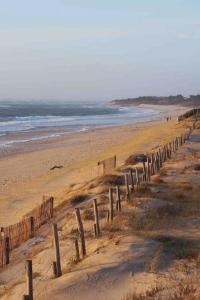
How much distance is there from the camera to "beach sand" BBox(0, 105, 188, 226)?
2378 cm

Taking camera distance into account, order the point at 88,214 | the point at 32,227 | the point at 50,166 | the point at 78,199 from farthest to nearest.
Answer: the point at 50,166, the point at 78,199, the point at 88,214, the point at 32,227

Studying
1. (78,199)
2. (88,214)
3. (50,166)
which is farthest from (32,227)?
(50,166)

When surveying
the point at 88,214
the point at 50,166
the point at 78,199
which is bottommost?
the point at 50,166

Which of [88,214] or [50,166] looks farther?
[50,166]

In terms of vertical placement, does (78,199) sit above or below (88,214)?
below

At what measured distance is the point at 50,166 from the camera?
35.9m

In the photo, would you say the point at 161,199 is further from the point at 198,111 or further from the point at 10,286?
the point at 198,111

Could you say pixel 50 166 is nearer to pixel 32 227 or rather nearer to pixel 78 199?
pixel 78 199

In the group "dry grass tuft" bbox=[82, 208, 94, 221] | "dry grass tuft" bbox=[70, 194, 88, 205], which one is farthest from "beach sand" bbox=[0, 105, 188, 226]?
"dry grass tuft" bbox=[82, 208, 94, 221]

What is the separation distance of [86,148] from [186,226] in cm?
3092

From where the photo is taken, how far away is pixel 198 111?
72875 mm

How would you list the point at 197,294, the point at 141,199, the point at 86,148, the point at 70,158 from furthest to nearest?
the point at 86,148, the point at 70,158, the point at 141,199, the point at 197,294

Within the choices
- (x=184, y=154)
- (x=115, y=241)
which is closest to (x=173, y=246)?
(x=115, y=241)

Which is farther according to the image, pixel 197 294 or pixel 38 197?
pixel 38 197
